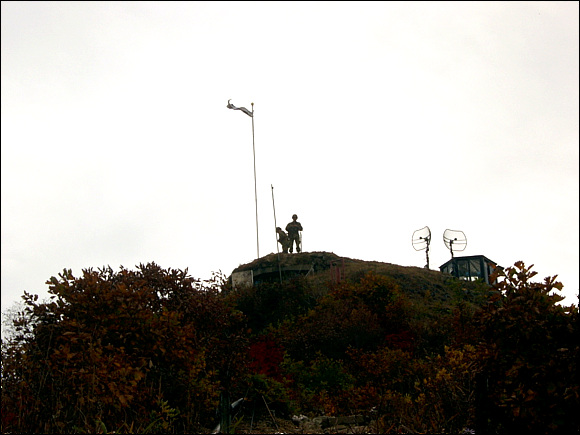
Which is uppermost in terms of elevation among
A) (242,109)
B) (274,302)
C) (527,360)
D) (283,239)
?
(242,109)

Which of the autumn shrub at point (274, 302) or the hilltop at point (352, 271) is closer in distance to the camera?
the autumn shrub at point (274, 302)

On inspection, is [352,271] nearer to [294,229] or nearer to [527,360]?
[294,229]

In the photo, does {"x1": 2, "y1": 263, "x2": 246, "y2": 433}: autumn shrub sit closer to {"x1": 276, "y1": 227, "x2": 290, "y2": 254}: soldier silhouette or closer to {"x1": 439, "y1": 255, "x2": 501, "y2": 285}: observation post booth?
{"x1": 276, "y1": 227, "x2": 290, "y2": 254}: soldier silhouette

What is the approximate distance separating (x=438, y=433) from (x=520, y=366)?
1635mm

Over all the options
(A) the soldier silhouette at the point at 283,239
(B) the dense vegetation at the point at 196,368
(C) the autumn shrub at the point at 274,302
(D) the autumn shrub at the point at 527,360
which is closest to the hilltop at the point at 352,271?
(A) the soldier silhouette at the point at 283,239

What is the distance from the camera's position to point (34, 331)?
31.7ft

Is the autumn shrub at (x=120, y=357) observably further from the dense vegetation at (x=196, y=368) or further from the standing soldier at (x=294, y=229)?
the standing soldier at (x=294, y=229)

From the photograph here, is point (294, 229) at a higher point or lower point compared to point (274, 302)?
higher

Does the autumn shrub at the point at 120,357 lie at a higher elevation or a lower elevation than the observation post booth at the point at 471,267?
lower

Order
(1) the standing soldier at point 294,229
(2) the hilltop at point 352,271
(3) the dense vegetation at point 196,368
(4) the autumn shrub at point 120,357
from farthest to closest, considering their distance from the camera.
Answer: (1) the standing soldier at point 294,229
(2) the hilltop at point 352,271
(4) the autumn shrub at point 120,357
(3) the dense vegetation at point 196,368

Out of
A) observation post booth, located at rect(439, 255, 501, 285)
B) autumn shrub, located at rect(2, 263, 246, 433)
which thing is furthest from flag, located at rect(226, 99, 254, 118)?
autumn shrub, located at rect(2, 263, 246, 433)

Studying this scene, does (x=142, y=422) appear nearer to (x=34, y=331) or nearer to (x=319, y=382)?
(x=34, y=331)

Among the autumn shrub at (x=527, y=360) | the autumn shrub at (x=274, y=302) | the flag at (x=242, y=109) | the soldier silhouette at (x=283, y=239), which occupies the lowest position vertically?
the autumn shrub at (x=527, y=360)

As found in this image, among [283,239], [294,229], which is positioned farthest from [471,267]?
[283,239]
